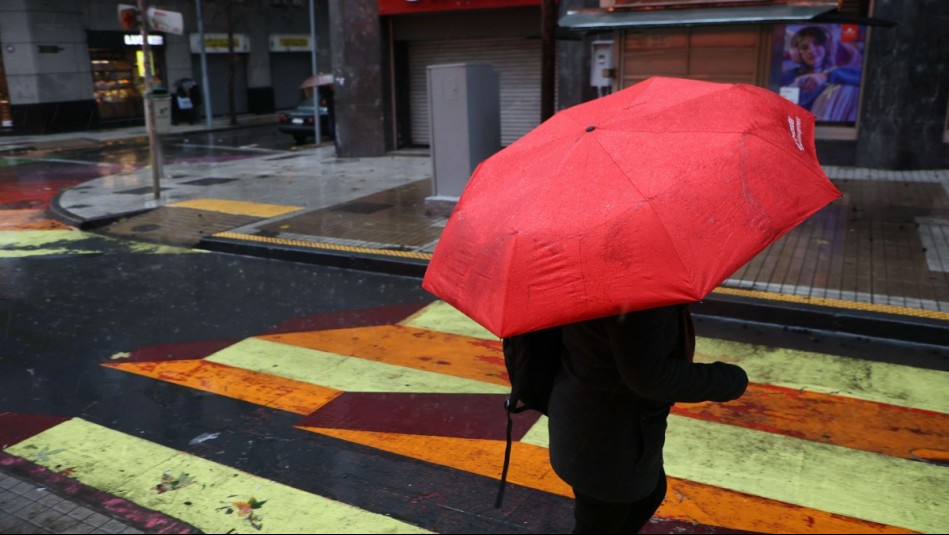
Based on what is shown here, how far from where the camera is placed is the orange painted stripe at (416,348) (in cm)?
571

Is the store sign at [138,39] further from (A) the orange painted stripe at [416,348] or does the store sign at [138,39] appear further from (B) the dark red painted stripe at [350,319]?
(A) the orange painted stripe at [416,348]

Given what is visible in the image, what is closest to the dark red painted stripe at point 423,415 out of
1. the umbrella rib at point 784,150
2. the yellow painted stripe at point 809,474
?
the yellow painted stripe at point 809,474

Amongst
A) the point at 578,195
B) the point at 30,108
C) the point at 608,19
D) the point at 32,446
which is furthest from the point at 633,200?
the point at 30,108

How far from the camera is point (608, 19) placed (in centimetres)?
1099

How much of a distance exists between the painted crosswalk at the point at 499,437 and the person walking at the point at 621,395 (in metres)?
1.36

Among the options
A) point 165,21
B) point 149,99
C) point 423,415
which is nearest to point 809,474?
point 423,415

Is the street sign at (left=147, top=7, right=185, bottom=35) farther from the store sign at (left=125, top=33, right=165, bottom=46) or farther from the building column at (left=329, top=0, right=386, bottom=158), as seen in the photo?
the store sign at (left=125, top=33, right=165, bottom=46)

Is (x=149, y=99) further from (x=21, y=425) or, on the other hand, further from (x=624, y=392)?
(x=624, y=392)

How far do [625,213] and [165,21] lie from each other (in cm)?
1200

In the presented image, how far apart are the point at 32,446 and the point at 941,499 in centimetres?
515

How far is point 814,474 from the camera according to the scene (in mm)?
4027

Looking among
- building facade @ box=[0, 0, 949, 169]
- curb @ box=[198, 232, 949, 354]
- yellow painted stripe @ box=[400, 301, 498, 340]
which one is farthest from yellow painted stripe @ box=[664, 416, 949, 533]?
building facade @ box=[0, 0, 949, 169]

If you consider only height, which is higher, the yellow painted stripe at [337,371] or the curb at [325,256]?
the curb at [325,256]

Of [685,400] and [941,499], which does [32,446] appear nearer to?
[685,400]
